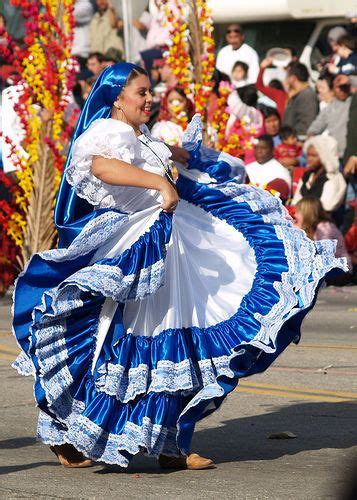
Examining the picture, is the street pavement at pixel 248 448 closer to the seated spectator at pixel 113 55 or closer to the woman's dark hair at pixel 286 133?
the woman's dark hair at pixel 286 133

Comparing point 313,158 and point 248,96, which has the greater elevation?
point 248,96

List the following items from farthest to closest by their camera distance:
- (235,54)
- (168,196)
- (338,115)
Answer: (235,54) < (338,115) < (168,196)

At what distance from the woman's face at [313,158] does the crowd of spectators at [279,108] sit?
11mm

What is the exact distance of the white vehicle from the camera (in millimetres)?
17500

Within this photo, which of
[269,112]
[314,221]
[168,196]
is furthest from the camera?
[269,112]

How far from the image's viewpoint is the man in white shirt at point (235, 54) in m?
17.8

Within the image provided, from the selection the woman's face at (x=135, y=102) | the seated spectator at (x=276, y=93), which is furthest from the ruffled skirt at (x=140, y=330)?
the seated spectator at (x=276, y=93)

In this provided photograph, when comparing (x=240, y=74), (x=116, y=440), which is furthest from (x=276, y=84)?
(x=116, y=440)

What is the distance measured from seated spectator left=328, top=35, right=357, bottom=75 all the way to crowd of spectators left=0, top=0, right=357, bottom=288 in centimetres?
1

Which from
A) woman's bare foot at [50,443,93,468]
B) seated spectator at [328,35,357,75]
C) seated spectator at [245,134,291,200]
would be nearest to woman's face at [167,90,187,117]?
seated spectator at [245,134,291,200]

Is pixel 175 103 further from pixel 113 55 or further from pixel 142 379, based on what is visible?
pixel 142 379

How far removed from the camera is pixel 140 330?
238 inches

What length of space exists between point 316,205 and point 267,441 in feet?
24.7

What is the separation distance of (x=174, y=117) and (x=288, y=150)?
2520 millimetres
